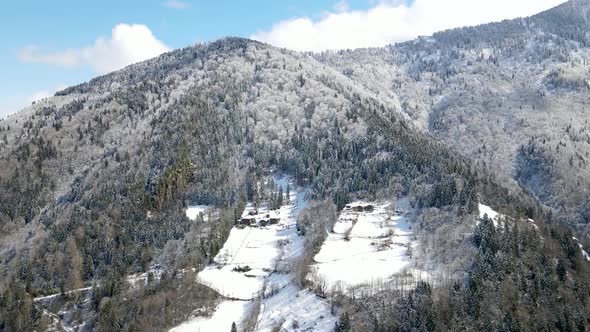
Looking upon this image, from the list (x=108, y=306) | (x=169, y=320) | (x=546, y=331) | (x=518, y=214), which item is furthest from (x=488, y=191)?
(x=108, y=306)

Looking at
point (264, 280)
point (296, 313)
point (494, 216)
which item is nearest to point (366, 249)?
point (264, 280)

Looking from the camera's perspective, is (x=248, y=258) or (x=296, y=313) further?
(x=248, y=258)

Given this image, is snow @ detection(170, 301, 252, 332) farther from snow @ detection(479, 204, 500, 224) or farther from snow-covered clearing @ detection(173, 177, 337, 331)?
snow @ detection(479, 204, 500, 224)

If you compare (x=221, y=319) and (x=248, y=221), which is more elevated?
(x=248, y=221)

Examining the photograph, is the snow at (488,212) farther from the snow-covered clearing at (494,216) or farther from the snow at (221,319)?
the snow at (221,319)

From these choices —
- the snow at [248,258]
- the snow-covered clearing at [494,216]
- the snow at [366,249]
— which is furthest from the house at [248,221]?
the snow-covered clearing at [494,216]

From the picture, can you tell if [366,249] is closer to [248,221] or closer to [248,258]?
[248,258]

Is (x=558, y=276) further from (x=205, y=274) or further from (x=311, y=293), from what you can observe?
(x=205, y=274)
